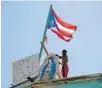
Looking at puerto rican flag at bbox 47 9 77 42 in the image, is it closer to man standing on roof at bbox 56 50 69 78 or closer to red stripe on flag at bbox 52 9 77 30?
red stripe on flag at bbox 52 9 77 30

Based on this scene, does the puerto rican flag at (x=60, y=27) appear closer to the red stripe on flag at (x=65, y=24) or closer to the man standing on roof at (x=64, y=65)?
the red stripe on flag at (x=65, y=24)

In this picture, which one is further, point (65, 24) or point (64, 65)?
point (65, 24)

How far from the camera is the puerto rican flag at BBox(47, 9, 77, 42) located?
549 inches

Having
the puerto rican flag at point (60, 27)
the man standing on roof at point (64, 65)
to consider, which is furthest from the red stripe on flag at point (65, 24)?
the man standing on roof at point (64, 65)

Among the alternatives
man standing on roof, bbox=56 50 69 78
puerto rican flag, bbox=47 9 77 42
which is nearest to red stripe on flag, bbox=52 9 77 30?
puerto rican flag, bbox=47 9 77 42

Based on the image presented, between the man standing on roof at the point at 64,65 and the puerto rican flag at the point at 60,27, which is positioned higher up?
the puerto rican flag at the point at 60,27

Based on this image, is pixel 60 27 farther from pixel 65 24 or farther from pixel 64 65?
Result: pixel 64 65

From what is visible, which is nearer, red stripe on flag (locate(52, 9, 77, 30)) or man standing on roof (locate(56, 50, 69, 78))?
man standing on roof (locate(56, 50, 69, 78))

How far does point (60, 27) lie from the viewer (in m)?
14.4

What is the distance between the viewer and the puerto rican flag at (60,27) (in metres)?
13.9

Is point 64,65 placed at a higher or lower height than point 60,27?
lower

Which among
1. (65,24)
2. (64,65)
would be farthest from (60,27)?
(64,65)

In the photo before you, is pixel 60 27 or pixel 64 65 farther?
pixel 60 27

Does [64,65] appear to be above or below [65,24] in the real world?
below
